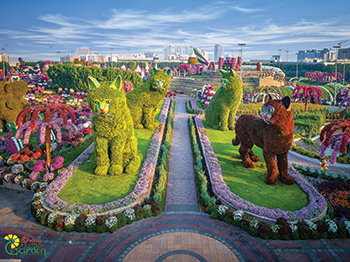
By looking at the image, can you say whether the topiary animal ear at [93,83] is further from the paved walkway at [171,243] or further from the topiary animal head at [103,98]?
the paved walkway at [171,243]

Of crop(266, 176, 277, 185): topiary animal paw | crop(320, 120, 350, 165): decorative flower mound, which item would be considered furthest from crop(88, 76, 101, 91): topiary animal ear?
crop(320, 120, 350, 165): decorative flower mound

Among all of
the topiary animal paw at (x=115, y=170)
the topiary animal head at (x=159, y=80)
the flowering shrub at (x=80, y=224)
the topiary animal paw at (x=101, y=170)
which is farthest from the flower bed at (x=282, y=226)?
the topiary animal head at (x=159, y=80)

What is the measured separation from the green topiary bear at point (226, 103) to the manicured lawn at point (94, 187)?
9464 millimetres

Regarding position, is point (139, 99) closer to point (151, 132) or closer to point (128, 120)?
point (151, 132)

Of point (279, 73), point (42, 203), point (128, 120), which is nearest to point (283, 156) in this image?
point (128, 120)

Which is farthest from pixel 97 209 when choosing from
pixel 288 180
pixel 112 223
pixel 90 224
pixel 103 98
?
pixel 288 180

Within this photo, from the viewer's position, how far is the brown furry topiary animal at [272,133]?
9336mm

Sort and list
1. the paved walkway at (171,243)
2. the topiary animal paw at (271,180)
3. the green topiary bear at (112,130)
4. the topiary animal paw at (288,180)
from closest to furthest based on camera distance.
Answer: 1. the paved walkway at (171,243)
2. the green topiary bear at (112,130)
3. the topiary animal paw at (271,180)
4. the topiary animal paw at (288,180)

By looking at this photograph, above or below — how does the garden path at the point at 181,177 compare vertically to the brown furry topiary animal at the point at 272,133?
below

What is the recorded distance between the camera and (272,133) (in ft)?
31.8

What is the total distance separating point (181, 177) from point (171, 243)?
4.78 metres

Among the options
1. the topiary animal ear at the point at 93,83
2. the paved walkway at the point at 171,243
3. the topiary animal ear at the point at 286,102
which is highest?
the topiary animal ear at the point at 93,83

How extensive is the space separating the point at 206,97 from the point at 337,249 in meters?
24.2

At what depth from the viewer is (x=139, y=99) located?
17.6m
